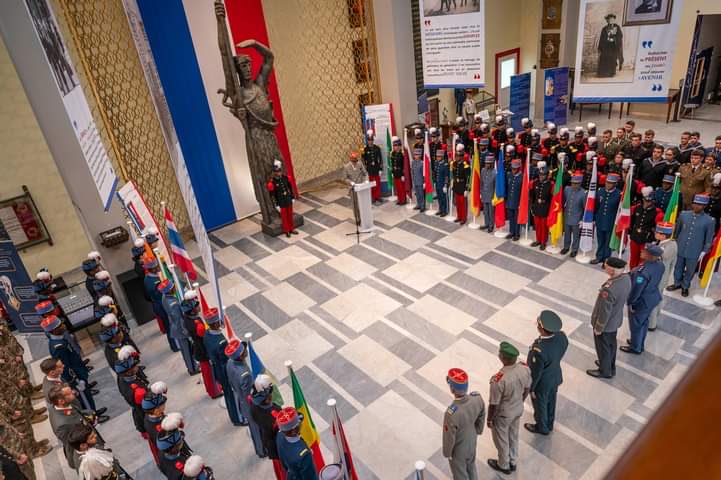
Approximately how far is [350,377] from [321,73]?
7.63 m

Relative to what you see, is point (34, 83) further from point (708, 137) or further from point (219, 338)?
point (708, 137)

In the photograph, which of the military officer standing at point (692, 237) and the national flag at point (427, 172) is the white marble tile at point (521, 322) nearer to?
the military officer standing at point (692, 237)

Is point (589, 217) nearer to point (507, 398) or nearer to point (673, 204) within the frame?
point (673, 204)

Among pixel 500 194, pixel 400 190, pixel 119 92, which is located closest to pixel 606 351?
pixel 500 194

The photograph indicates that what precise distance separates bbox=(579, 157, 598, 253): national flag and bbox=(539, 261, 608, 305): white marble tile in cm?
33

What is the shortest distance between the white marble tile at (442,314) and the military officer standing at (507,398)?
2074mm

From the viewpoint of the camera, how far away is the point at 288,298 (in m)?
7.82

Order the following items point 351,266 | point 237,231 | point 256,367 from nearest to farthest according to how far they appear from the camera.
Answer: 1. point 256,367
2. point 351,266
3. point 237,231

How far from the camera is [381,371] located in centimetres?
607

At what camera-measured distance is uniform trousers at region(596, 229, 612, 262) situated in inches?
282

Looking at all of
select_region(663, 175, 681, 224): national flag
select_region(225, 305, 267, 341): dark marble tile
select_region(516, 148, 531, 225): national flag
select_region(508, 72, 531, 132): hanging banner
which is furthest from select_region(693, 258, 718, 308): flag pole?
select_region(508, 72, 531, 132): hanging banner

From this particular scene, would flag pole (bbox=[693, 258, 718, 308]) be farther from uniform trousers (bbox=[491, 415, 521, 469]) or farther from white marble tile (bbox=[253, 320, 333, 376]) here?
white marble tile (bbox=[253, 320, 333, 376])

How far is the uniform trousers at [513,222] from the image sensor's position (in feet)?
26.9

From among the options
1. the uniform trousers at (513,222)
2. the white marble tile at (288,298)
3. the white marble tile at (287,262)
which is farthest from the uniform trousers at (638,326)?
the white marble tile at (287,262)
